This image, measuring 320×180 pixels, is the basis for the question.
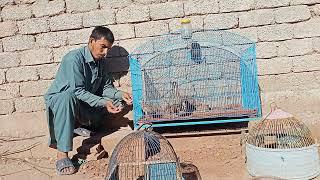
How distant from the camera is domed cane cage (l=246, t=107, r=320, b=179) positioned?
15.8ft

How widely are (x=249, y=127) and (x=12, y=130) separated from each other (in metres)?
→ 3.09

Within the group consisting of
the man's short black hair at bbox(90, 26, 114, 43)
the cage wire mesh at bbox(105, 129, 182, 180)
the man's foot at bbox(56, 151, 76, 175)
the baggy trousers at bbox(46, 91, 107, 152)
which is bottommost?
the man's foot at bbox(56, 151, 76, 175)

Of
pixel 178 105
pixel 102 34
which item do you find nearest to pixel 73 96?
pixel 102 34

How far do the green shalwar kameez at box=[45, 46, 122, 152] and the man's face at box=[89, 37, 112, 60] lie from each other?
10 cm

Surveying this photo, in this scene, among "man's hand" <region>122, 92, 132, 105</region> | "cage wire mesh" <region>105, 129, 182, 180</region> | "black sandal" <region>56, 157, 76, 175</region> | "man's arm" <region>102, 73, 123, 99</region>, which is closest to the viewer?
"cage wire mesh" <region>105, 129, 182, 180</region>

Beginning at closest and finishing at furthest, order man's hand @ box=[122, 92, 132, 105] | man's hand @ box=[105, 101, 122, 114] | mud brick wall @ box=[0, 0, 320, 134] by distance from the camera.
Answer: man's hand @ box=[105, 101, 122, 114], man's hand @ box=[122, 92, 132, 105], mud brick wall @ box=[0, 0, 320, 134]

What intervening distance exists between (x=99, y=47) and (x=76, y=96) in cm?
62

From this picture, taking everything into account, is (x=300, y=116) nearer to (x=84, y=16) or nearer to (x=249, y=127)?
(x=249, y=127)

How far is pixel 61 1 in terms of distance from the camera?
643cm

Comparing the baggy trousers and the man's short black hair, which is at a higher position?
the man's short black hair

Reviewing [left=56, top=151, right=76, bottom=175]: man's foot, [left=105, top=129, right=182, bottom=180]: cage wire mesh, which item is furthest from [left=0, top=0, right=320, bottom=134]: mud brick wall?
[left=105, top=129, right=182, bottom=180]: cage wire mesh

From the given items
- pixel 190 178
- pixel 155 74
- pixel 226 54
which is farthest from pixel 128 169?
pixel 226 54

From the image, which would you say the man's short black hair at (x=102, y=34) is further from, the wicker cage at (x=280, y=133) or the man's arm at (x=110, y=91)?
the wicker cage at (x=280, y=133)

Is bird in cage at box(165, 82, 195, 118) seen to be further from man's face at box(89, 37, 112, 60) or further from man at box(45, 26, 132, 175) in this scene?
man's face at box(89, 37, 112, 60)
